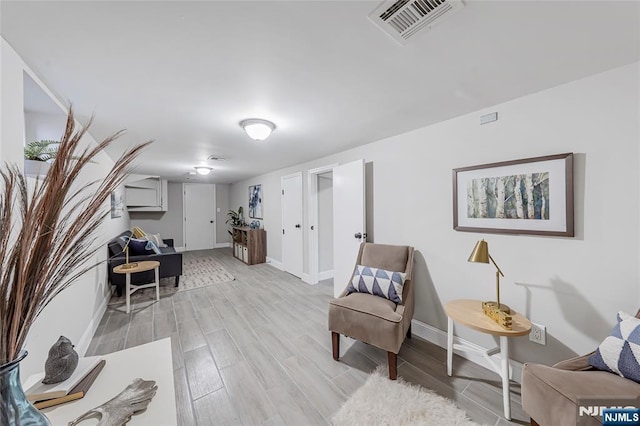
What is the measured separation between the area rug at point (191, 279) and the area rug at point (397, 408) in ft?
10.6

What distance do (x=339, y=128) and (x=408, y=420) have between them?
7.81ft

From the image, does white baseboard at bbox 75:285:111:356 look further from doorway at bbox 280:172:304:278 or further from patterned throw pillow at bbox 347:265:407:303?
doorway at bbox 280:172:304:278

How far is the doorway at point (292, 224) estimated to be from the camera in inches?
169

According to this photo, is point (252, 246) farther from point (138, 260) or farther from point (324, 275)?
point (138, 260)

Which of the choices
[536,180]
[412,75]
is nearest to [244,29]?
[412,75]

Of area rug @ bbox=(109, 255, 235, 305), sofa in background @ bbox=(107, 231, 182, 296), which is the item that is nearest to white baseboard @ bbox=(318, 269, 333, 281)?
area rug @ bbox=(109, 255, 235, 305)

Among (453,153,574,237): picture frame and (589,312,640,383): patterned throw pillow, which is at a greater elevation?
(453,153,574,237): picture frame

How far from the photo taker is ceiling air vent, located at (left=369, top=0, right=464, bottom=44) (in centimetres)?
96

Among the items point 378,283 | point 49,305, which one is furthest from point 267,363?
point 49,305

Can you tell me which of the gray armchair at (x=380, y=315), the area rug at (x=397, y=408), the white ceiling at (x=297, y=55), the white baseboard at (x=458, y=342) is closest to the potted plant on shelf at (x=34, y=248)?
the white ceiling at (x=297, y=55)

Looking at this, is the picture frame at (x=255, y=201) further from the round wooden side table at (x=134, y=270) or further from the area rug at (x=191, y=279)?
the round wooden side table at (x=134, y=270)

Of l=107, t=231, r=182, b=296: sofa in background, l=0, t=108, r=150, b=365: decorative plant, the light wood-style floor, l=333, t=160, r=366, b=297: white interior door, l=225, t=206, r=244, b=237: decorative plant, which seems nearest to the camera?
l=0, t=108, r=150, b=365: decorative plant

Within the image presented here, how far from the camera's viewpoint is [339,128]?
7.90ft

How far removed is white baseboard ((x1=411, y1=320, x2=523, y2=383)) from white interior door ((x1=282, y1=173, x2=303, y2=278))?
7.65 feet
